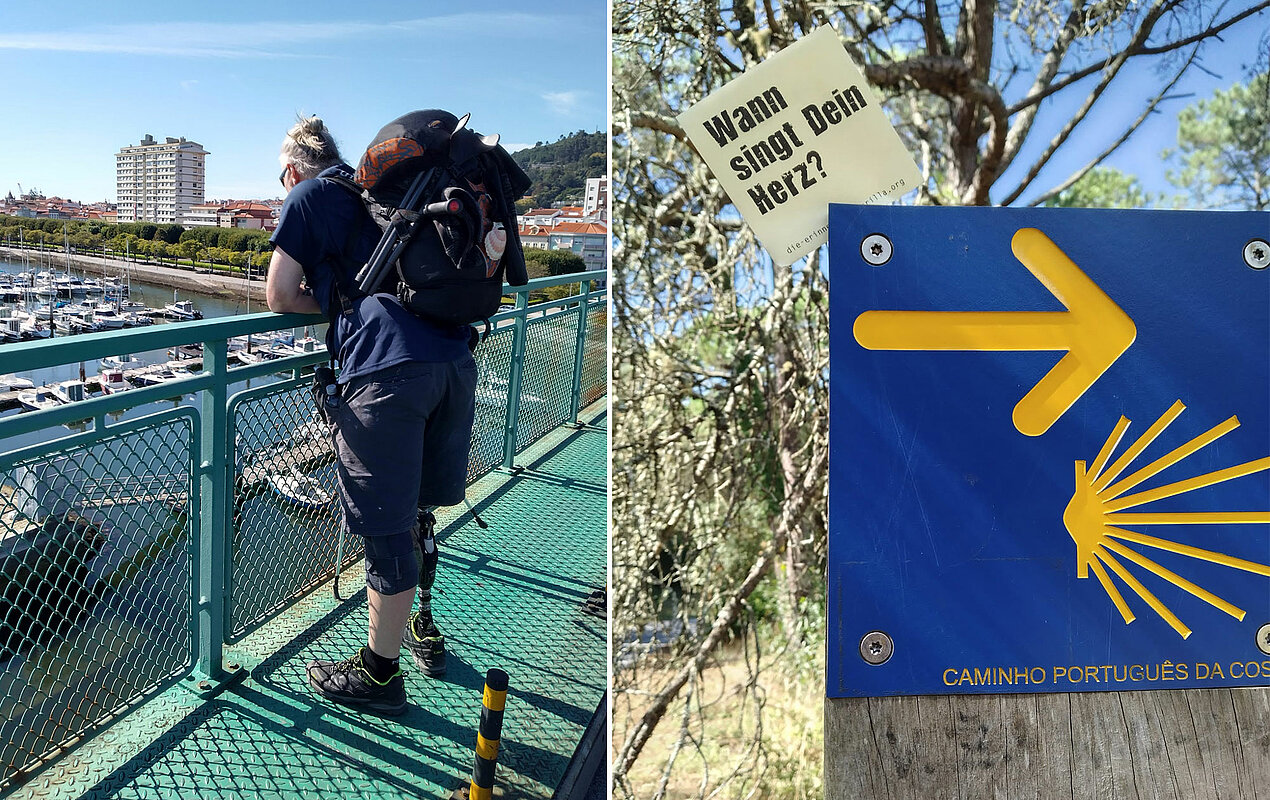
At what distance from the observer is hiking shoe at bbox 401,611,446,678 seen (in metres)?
2.65

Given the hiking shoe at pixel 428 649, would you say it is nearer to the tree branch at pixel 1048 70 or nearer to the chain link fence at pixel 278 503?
the chain link fence at pixel 278 503

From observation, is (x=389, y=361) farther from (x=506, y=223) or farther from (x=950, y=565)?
(x=950, y=565)

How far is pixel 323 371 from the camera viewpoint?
2145 mm

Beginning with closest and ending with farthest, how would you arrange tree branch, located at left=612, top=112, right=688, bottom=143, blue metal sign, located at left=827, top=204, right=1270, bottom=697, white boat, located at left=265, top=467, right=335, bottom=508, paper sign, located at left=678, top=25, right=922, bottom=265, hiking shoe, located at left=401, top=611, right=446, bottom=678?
blue metal sign, located at left=827, top=204, right=1270, bottom=697 < paper sign, located at left=678, top=25, right=922, bottom=265 < hiking shoe, located at left=401, top=611, right=446, bottom=678 < white boat, located at left=265, top=467, right=335, bottom=508 < tree branch, located at left=612, top=112, right=688, bottom=143

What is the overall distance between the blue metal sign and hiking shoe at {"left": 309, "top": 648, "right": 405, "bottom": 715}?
5.48 ft

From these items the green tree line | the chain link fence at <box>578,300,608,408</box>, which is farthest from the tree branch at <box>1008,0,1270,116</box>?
the green tree line

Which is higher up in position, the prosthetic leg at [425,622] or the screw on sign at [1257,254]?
the screw on sign at [1257,254]

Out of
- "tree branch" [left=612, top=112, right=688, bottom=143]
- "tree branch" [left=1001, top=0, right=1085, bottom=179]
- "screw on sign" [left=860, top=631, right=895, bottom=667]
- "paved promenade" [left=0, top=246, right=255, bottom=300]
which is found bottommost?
"paved promenade" [left=0, top=246, right=255, bottom=300]

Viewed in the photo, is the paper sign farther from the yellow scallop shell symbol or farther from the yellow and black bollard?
the yellow and black bollard

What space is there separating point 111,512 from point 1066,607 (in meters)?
2.07

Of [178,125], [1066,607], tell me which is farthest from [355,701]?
[178,125]

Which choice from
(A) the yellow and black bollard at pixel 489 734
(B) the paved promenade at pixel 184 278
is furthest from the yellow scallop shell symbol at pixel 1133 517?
(B) the paved promenade at pixel 184 278

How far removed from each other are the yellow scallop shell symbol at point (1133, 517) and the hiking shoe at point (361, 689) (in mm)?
1881

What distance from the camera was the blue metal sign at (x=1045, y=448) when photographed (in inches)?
40.1
